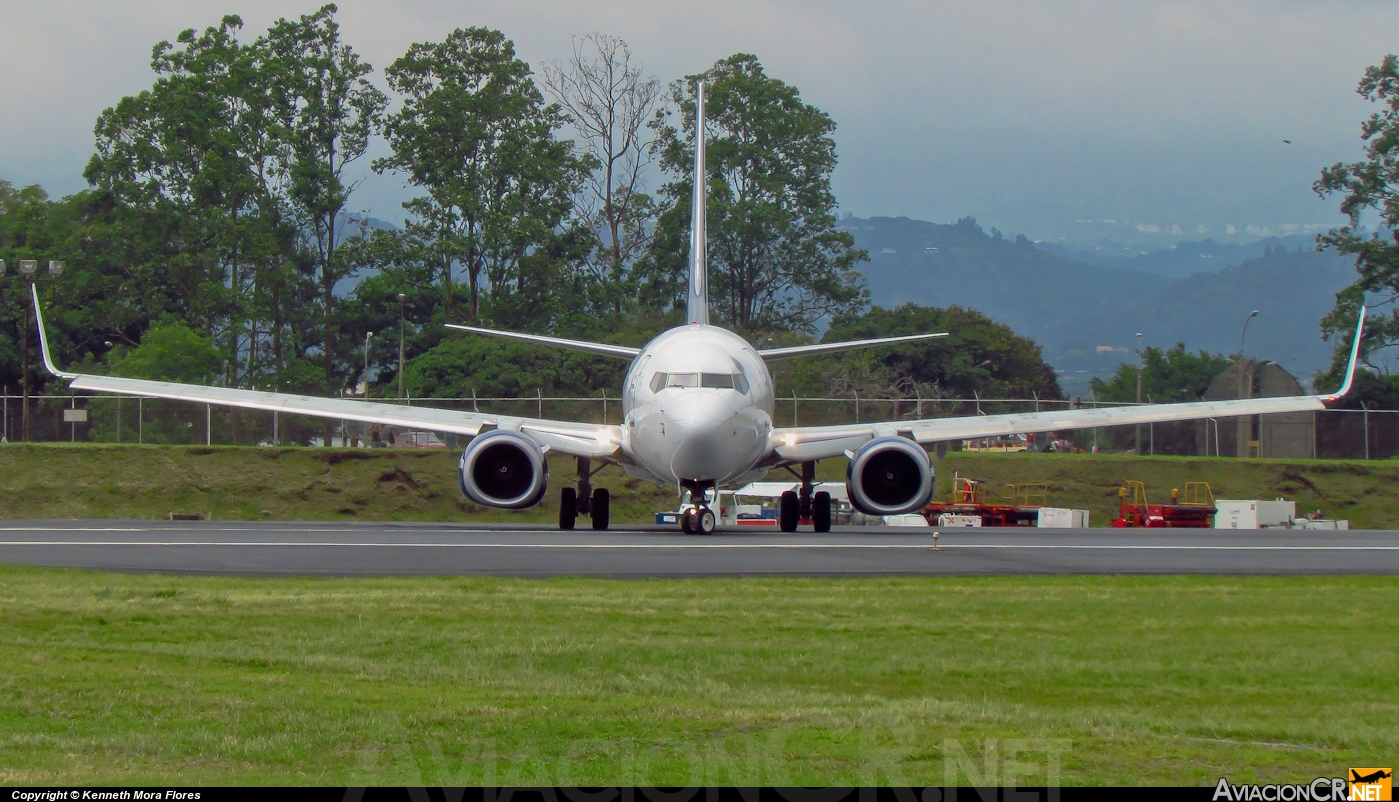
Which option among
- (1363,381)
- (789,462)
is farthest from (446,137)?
(789,462)

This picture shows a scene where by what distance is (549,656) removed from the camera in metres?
10.1

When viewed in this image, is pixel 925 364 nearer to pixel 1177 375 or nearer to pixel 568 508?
pixel 1177 375

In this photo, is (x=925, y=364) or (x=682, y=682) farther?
(x=925, y=364)

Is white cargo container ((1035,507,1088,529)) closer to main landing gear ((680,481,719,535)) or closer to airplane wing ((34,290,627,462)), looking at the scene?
airplane wing ((34,290,627,462))

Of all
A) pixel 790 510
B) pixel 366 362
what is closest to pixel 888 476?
pixel 790 510

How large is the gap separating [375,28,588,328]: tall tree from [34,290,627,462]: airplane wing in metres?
44.5

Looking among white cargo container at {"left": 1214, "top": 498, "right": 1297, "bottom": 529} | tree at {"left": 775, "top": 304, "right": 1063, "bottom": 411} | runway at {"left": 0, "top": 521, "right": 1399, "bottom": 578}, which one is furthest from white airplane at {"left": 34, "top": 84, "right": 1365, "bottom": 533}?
tree at {"left": 775, "top": 304, "right": 1063, "bottom": 411}

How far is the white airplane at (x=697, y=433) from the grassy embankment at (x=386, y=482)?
36.9 feet

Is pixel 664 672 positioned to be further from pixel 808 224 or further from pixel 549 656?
pixel 808 224

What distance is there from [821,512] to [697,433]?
545cm

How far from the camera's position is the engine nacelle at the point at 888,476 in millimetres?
24828

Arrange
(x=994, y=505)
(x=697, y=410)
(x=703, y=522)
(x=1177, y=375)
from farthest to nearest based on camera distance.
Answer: (x=1177, y=375) < (x=994, y=505) < (x=703, y=522) < (x=697, y=410)

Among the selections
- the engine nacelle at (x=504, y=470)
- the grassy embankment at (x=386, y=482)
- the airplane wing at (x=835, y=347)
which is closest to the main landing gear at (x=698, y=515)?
the engine nacelle at (x=504, y=470)

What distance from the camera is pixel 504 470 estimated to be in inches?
1011
